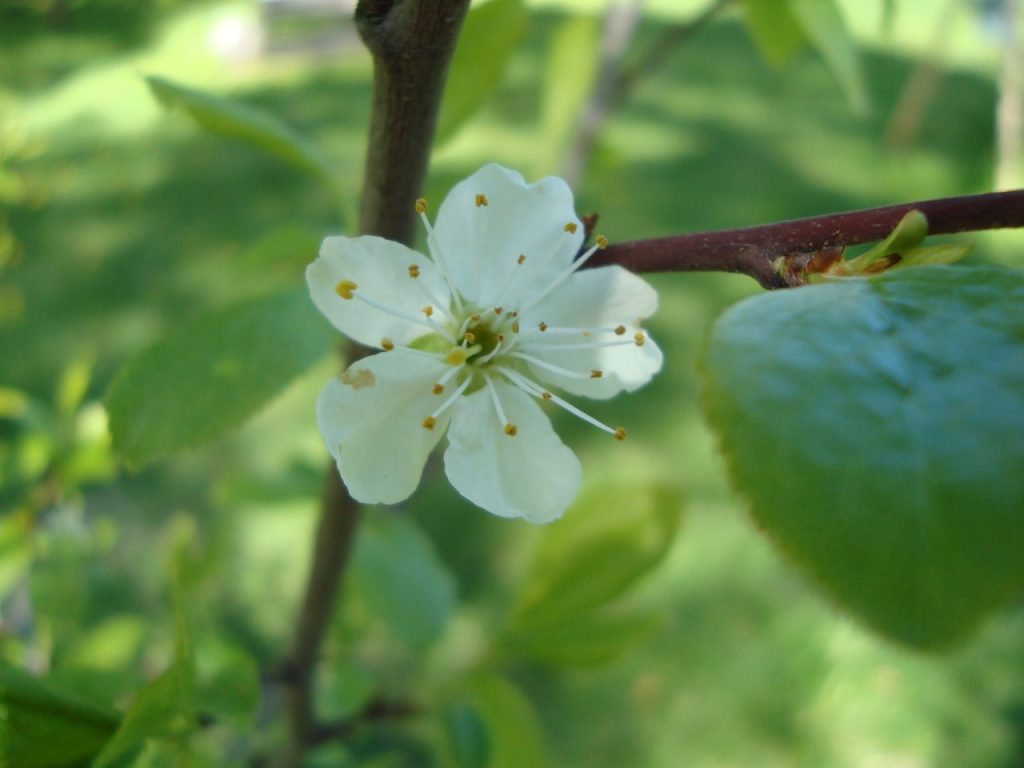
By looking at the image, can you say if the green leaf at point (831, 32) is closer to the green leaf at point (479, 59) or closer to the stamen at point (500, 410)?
the green leaf at point (479, 59)

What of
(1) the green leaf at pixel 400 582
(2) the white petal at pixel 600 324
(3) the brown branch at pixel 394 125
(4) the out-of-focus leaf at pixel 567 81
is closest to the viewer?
(3) the brown branch at pixel 394 125

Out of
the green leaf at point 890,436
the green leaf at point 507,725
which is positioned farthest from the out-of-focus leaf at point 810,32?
the green leaf at point 507,725

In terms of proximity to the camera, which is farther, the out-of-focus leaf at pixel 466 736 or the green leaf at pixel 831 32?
the out-of-focus leaf at pixel 466 736

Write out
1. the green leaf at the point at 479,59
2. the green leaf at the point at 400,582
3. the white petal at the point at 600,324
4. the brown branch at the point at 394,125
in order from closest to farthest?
the brown branch at the point at 394,125 → the white petal at the point at 600,324 → the green leaf at the point at 479,59 → the green leaf at the point at 400,582

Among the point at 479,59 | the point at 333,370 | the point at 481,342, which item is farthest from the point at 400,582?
the point at 333,370

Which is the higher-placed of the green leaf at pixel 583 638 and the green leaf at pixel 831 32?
the green leaf at pixel 831 32

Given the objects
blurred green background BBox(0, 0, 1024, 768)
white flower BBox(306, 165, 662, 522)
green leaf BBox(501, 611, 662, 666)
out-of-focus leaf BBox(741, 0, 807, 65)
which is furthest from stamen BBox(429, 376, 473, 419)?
out-of-focus leaf BBox(741, 0, 807, 65)

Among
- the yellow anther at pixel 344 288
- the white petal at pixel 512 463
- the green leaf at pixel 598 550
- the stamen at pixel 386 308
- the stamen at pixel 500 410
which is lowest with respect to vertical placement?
the green leaf at pixel 598 550
